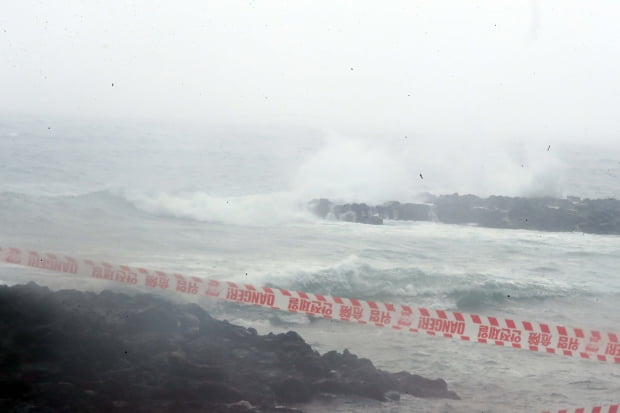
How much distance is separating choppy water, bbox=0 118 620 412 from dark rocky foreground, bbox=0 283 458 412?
73cm

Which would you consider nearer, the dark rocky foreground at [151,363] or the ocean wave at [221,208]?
the dark rocky foreground at [151,363]

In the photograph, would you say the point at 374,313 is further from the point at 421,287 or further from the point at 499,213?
the point at 499,213

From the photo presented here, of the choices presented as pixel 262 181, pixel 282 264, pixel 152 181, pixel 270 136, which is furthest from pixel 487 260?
pixel 270 136

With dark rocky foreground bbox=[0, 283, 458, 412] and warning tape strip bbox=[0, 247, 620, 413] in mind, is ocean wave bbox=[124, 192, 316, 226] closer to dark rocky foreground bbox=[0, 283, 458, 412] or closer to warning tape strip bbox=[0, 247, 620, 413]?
warning tape strip bbox=[0, 247, 620, 413]

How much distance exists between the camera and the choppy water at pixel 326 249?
966 centimetres

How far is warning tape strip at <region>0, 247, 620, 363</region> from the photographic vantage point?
10414mm

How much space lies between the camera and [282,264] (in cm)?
1481

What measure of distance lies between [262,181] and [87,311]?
22.1 metres

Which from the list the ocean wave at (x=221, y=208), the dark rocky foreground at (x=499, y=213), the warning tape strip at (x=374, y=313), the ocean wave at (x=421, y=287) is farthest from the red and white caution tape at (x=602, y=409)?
the dark rocky foreground at (x=499, y=213)

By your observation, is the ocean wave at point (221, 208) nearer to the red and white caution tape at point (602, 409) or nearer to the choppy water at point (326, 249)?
the choppy water at point (326, 249)

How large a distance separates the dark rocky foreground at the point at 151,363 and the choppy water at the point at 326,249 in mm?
730

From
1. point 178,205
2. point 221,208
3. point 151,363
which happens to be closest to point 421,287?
point 151,363

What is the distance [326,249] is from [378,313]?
6.12 meters

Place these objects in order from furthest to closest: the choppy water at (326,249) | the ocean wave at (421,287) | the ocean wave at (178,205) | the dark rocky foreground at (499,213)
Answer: the dark rocky foreground at (499,213) → the ocean wave at (178,205) → the ocean wave at (421,287) → the choppy water at (326,249)
